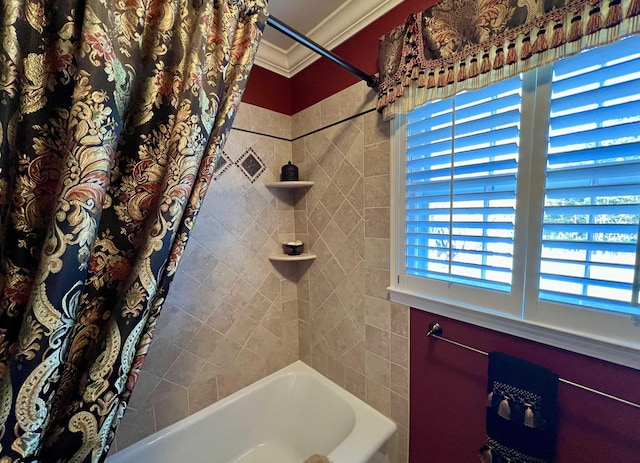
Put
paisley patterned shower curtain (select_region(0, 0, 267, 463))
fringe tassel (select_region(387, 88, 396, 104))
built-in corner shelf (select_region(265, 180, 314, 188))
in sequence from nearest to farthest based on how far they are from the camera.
→ paisley patterned shower curtain (select_region(0, 0, 267, 463)) < fringe tassel (select_region(387, 88, 396, 104)) < built-in corner shelf (select_region(265, 180, 314, 188))

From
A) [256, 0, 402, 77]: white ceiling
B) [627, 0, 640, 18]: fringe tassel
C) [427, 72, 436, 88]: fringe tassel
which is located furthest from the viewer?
[256, 0, 402, 77]: white ceiling

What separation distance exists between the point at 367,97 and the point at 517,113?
0.68m

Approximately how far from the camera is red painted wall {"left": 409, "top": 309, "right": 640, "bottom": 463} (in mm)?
→ 758

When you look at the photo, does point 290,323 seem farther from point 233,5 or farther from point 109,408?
point 233,5

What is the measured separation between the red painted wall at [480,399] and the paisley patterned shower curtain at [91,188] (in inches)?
44.4

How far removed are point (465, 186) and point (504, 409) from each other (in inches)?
32.4

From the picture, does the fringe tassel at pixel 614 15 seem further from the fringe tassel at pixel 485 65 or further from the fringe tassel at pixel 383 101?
the fringe tassel at pixel 383 101

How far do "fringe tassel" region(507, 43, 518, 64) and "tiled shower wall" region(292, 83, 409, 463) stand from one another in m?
0.51

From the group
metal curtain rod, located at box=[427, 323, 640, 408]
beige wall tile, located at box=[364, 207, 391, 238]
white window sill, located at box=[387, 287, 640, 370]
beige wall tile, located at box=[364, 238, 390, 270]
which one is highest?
beige wall tile, located at box=[364, 207, 391, 238]

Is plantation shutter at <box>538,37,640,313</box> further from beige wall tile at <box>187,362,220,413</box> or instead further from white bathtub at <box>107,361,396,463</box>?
beige wall tile at <box>187,362,220,413</box>

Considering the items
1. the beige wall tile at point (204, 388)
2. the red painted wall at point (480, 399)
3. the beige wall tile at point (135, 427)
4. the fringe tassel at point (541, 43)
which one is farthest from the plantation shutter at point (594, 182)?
the beige wall tile at point (135, 427)

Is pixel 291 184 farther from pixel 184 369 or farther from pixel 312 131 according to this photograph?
pixel 184 369

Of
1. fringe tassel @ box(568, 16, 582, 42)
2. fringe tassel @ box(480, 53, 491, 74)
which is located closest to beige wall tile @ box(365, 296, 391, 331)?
fringe tassel @ box(480, 53, 491, 74)

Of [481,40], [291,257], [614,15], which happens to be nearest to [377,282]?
[291,257]
